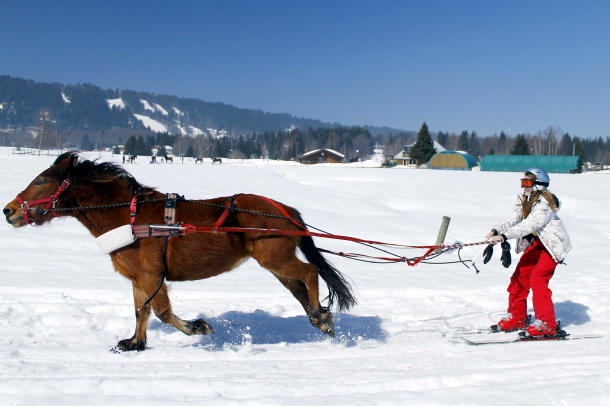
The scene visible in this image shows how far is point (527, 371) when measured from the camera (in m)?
3.54

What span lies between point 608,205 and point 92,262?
20937 mm

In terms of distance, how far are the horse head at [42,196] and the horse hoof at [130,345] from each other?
1.41 m

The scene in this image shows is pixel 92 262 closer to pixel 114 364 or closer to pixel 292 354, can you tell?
pixel 114 364

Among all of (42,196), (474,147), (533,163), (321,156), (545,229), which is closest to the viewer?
(42,196)

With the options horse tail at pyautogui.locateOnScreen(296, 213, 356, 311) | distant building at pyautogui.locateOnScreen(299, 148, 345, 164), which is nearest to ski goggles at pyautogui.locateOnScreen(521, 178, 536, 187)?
horse tail at pyautogui.locateOnScreen(296, 213, 356, 311)

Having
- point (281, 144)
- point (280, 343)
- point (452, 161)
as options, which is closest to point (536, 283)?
point (280, 343)

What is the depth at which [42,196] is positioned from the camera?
4.37 m

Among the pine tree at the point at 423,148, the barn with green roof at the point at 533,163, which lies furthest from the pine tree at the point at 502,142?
the barn with green roof at the point at 533,163

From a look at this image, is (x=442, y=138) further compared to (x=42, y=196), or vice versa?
(x=442, y=138)

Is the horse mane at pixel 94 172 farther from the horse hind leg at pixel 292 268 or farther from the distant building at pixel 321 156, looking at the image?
the distant building at pixel 321 156

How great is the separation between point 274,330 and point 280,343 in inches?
19.1

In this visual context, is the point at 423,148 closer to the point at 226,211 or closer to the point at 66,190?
the point at 226,211

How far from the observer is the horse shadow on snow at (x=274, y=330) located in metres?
4.79

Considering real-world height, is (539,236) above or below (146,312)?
above
